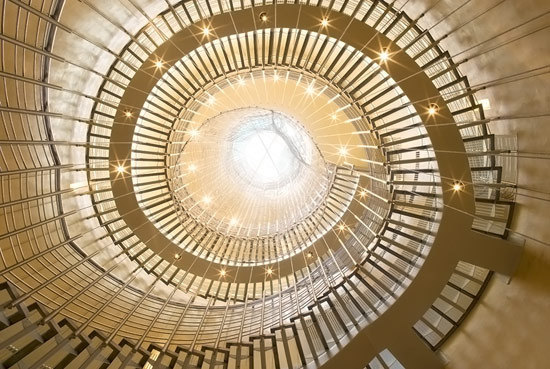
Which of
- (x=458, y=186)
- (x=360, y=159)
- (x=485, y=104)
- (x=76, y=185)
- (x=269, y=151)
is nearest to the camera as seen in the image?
(x=458, y=186)

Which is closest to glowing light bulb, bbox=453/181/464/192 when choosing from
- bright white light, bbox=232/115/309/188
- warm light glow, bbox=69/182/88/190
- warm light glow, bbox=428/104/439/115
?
warm light glow, bbox=428/104/439/115

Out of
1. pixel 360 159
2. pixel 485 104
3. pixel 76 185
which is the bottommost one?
pixel 360 159

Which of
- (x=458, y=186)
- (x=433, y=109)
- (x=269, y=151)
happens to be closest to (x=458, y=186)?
(x=458, y=186)

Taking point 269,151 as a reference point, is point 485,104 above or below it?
below

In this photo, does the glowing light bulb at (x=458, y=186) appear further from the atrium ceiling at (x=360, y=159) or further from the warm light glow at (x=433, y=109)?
the warm light glow at (x=433, y=109)

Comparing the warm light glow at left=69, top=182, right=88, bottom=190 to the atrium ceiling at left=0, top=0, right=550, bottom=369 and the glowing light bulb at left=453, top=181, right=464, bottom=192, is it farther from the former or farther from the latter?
the glowing light bulb at left=453, top=181, right=464, bottom=192

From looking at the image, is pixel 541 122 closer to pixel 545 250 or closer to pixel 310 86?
pixel 545 250

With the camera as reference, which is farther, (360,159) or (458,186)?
(360,159)

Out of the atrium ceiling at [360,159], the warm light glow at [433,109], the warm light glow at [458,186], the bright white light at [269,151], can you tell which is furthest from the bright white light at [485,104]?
the bright white light at [269,151]

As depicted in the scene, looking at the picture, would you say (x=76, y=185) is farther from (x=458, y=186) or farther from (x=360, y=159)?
(x=458, y=186)

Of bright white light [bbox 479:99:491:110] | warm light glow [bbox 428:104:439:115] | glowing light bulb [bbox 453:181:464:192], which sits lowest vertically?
glowing light bulb [bbox 453:181:464:192]

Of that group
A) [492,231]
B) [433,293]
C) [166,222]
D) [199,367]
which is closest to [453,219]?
[492,231]

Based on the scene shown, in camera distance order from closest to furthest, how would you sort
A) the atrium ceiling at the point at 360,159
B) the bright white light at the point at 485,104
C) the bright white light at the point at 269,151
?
the atrium ceiling at the point at 360,159 < the bright white light at the point at 485,104 < the bright white light at the point at 269,151

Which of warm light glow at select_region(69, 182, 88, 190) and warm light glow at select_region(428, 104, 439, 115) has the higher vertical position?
warm light glow at select_region(69, 182, 88, 190)
